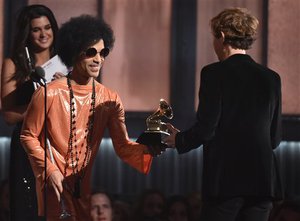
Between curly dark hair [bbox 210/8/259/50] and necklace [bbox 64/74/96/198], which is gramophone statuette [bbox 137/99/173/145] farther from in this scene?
curly dark hair [bbox 210/8/259/50]

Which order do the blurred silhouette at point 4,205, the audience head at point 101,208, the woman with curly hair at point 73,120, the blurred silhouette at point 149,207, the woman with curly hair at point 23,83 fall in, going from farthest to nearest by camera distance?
the blurred silhouette at point 149,207
the blurred silhouette at point 4,205
the audience head at point 101,208
the woman with curly hair at point 23,83
the woman with curly hair at point 73,120

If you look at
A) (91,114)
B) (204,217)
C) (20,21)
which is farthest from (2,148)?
(204,217)

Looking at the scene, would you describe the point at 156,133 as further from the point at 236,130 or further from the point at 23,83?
the point at 23,83

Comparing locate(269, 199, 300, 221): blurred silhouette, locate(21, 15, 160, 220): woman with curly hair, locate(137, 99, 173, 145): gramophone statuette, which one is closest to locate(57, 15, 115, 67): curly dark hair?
locate(21, 15, 160, 220): woman with curly hair

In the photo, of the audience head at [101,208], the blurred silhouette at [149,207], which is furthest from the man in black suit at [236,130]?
the blurred silhouette at [149,207]

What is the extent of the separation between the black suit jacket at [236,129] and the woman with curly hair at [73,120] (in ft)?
1.98

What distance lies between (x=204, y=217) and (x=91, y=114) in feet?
2.63

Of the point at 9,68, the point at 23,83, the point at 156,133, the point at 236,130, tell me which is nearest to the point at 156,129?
the point at 156,133

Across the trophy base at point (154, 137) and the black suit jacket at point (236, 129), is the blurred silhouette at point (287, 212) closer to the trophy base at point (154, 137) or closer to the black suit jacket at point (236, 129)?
the trophy base at point (154, 137)

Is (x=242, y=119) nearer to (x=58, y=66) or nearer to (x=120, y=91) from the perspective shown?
(x=58, y=66)

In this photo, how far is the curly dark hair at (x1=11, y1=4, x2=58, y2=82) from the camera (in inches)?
234

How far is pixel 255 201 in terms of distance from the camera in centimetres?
496

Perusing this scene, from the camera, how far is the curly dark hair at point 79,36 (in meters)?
5.27

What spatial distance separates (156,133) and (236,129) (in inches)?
→ 21.7
